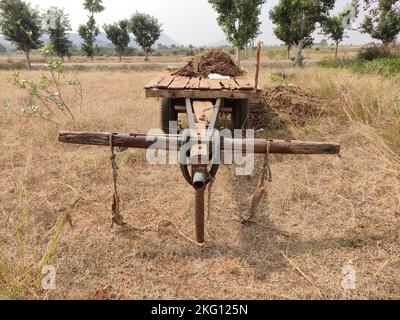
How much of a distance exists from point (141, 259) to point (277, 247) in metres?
1.05

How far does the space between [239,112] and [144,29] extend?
32.1 metres

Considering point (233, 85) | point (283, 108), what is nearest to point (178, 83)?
point (233, 85)

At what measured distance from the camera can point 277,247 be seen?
240 centimetres

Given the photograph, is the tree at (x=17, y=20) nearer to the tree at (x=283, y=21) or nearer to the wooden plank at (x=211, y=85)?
the tree at (x=283, y=21)

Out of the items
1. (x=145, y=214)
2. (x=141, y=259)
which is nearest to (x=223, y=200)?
(x=145, y=214)

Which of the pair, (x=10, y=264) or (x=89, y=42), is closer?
(x=10, y=264)

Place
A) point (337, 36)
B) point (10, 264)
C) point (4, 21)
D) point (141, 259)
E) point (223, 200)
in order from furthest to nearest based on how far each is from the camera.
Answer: point (337, 36) < point (4, 21) < point (223, 200) < point (141, 259) < point (10, 264)

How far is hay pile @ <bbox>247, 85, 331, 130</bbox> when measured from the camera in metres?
5.23

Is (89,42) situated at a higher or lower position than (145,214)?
higher

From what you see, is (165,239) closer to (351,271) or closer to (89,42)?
(351,271)

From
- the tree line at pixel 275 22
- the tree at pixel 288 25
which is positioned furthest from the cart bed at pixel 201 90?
the tree at pixel 288 25
